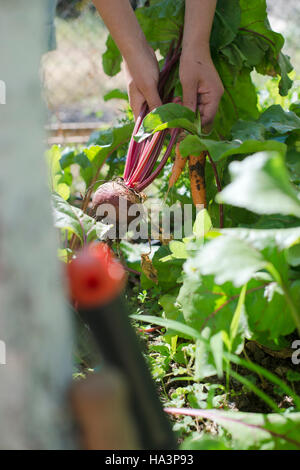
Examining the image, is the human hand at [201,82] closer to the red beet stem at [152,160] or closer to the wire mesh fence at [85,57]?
the red beet stem at [152,160]

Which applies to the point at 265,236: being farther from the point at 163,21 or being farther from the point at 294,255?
the point at 163,21

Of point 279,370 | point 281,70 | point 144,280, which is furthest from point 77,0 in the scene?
point 279,370

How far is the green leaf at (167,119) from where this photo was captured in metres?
1.36

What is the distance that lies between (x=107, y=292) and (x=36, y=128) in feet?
0.62

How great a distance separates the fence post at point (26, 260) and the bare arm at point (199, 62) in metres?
1.17

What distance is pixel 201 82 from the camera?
1.62 m

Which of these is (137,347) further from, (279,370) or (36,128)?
(279,370)

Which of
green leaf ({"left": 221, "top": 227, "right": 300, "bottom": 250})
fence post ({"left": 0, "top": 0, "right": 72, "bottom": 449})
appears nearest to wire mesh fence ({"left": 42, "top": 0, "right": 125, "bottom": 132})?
green leaf ({"left": 221, "top": 227, "right": 300, "bottom": 250})

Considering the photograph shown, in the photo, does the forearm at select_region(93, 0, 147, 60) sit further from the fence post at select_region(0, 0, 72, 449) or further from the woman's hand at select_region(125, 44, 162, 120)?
the fence post at select_region(0, 0, 72, 449)

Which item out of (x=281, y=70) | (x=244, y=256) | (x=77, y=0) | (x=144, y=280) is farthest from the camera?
(x=77, y=0)

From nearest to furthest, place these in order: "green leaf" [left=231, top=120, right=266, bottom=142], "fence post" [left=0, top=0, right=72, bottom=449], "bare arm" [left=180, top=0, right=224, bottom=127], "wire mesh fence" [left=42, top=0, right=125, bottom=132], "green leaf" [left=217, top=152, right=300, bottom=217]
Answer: "fence post" [left=0, top=0, right=72, bottom=449]
"green leaf" [left=217, top=152, right=300, bottom=217]
"green leaf" [left=231, top=120, right=266, bottom=142]
"bare arm" [left=180, top=0, right=224, bottom=127]
"wire mesh fence" [left=42, top=0, right=125, bottom=132]

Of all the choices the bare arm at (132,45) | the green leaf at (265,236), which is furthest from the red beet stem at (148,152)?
the green leaf at (265,236)

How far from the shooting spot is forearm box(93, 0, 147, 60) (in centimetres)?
161
